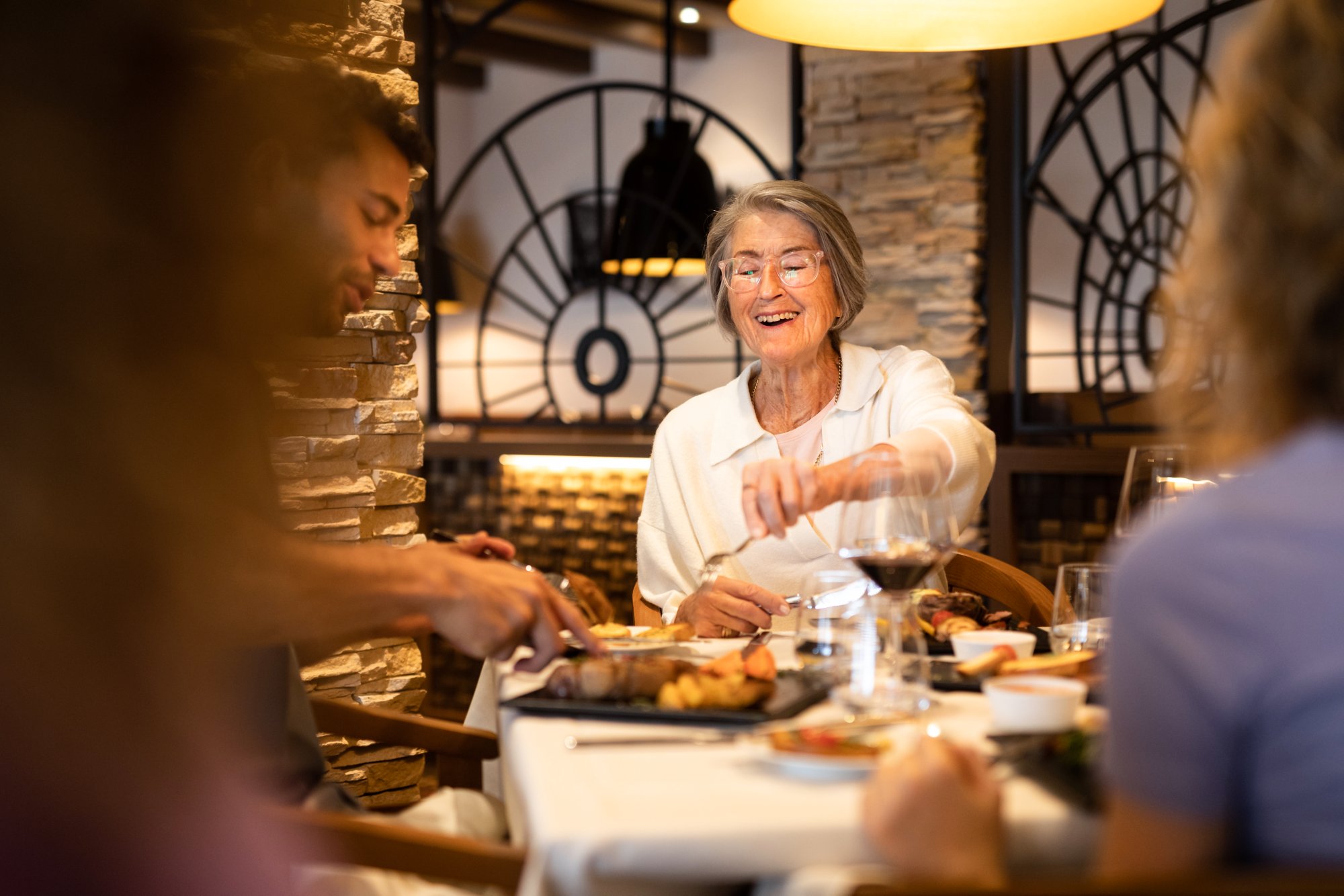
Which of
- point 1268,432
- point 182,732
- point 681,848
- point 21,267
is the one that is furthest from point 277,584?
point 1268,432

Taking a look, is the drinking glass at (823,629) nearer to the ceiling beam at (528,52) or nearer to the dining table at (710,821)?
the dining table at (710,821)

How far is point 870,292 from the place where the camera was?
378cm

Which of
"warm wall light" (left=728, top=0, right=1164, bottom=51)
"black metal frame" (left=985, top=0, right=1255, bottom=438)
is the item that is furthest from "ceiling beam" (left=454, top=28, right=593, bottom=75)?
"warm wall light" (left=728, top=0, right=1164, bottom=51)

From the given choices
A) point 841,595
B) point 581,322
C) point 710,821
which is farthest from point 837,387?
point 581,322

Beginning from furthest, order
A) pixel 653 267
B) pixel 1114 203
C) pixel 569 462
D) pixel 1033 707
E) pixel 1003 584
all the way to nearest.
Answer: pixel 653 267
pixel 1114 203
pixel 569 462
pixel 1003 584
pixel 1033 707

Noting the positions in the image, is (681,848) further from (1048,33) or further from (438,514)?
(438,514)

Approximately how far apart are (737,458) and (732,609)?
2.24 ft

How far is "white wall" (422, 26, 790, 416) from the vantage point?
7523 millimetres

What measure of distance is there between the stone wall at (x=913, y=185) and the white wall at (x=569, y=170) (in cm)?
316

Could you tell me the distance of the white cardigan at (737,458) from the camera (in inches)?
92.9

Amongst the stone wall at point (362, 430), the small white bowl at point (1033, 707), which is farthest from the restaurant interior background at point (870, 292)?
the small white bowl at point (1033, 707)

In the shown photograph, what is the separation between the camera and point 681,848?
92cm

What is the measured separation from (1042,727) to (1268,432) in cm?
44

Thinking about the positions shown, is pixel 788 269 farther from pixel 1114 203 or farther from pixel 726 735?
pixel 1114 203
